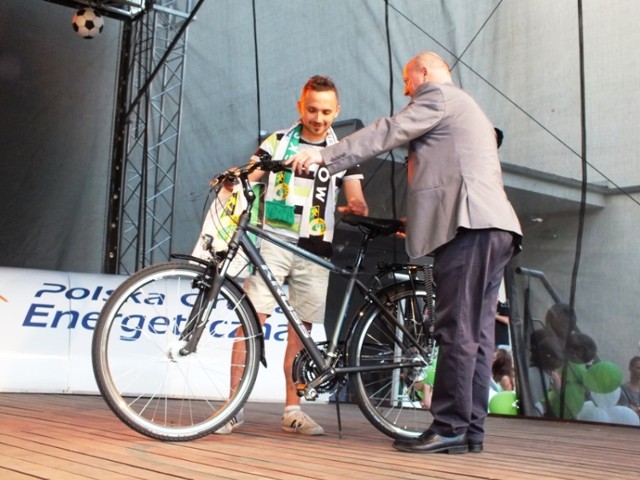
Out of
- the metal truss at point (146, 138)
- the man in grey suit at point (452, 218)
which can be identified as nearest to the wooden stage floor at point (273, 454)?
the man in grey suit at point (452, 218)

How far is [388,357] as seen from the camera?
282 centimetres

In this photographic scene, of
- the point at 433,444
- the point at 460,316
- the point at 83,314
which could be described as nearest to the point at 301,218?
the point at 460,316

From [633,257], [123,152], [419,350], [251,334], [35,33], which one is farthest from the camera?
[35,33]

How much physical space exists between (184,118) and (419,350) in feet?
15.5

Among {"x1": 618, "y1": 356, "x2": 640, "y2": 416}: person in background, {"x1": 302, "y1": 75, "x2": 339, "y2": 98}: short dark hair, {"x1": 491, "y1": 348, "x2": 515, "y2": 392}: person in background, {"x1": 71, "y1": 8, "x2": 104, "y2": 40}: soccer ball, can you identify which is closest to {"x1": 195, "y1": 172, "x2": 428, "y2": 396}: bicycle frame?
{"x1": 302, "y1": 75, "x2": 339, "y2": 98}: short dark hair

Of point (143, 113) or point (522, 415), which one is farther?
point (143, 113)

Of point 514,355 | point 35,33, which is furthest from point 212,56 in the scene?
point 514,355

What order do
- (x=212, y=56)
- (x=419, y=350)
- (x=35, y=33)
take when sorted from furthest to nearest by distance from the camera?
(x=35, y=33) < (x=212, y=56) < (x=419, y=350)

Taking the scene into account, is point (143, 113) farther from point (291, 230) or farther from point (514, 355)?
point (291, 230)

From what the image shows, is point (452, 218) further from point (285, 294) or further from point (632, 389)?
point (632, 389)

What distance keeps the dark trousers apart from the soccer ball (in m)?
5.56

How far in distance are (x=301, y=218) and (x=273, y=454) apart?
0.92 metres

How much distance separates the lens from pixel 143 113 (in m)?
7.94

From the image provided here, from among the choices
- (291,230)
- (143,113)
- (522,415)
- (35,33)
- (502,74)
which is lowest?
(522,415)
